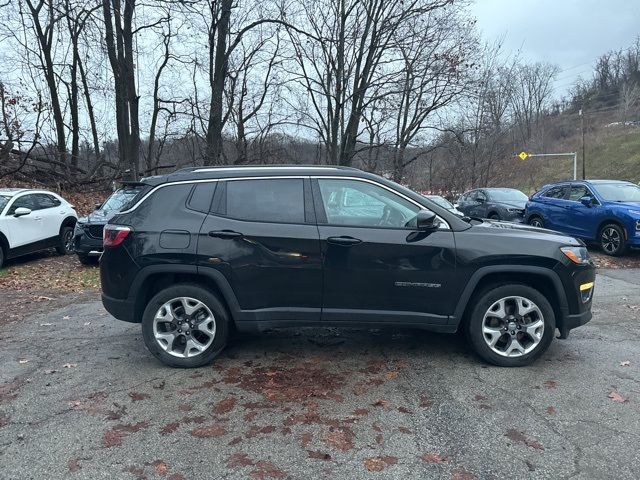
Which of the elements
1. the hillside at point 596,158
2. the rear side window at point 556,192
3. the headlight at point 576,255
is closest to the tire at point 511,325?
the headlight at point 576,255

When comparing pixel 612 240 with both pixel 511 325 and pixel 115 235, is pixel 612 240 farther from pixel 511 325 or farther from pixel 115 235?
pixel 115 235

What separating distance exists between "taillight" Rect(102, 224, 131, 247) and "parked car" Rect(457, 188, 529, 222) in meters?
12.8

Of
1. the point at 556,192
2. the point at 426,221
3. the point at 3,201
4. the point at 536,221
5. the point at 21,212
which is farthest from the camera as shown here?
the point at 536,221

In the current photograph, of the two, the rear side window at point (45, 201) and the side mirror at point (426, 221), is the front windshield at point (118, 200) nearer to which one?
the rear side window at point (45, 201)

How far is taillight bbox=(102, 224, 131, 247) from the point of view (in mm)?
4484

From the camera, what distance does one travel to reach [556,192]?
13.2 meters

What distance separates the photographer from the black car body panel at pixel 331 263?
435 centimetres

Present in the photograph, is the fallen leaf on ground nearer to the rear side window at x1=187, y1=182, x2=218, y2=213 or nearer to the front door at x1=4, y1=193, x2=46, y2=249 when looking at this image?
the rear side window at x1=187, y1=182, x2=218, y2=213

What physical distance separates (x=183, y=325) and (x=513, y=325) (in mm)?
3061

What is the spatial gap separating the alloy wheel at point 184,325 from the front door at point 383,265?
3.63 ft

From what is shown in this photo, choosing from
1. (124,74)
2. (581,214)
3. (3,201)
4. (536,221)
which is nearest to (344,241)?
(3,201)

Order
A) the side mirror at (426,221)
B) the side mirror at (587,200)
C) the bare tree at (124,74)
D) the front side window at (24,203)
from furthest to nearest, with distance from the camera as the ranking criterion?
the bare tree at (124,74)
the side mirror at (587,200)
the front side window at (24,203)
the side mirror at (426,221)

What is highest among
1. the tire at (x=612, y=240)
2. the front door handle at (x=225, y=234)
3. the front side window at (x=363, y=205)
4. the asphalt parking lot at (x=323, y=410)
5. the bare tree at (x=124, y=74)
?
the bare tree at (x=124, y=74)

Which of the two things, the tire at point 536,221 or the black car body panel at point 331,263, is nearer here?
the black car body panel at point 331,263
